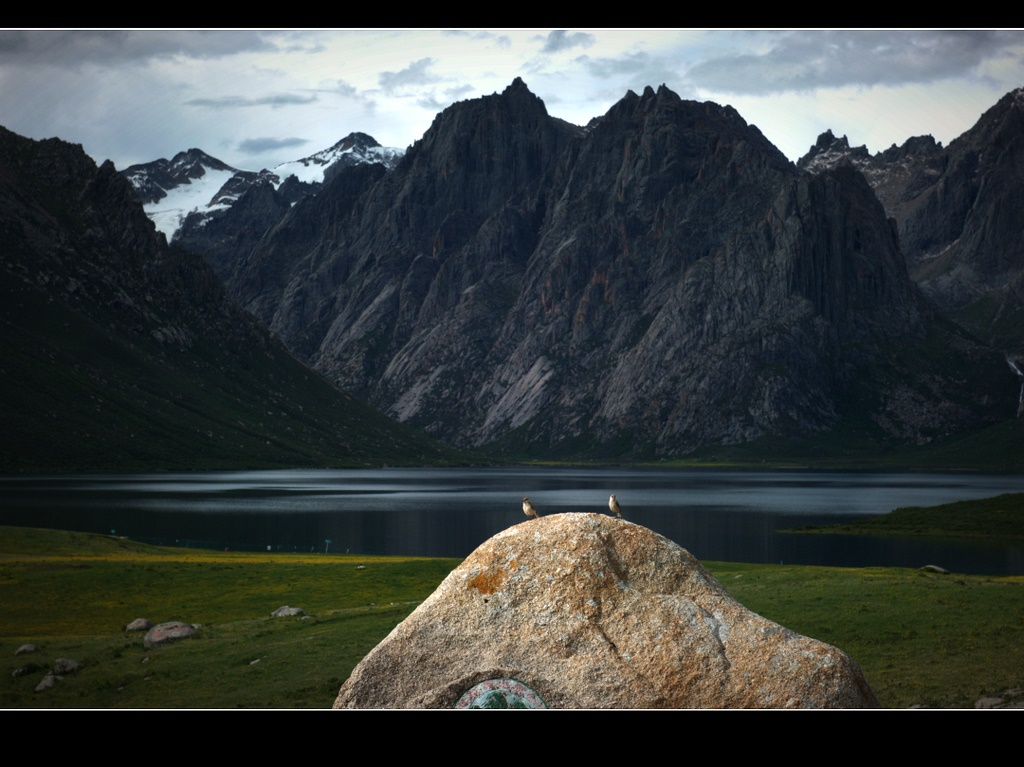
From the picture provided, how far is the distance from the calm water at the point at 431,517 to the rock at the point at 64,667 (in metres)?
56.2

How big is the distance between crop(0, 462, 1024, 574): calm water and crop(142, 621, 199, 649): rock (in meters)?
49.5

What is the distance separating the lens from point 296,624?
4059cm

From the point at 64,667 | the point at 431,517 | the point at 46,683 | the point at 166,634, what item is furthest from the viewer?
the point at 431,517

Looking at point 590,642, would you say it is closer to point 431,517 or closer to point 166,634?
point 166,634

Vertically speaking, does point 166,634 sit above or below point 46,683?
below

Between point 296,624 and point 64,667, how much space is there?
10.9m

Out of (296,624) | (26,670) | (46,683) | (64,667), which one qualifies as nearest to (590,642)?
(46,683)

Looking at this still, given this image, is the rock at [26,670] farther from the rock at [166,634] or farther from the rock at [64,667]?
the rock at [166,634]

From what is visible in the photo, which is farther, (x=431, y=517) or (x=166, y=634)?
(x=431, y=517)

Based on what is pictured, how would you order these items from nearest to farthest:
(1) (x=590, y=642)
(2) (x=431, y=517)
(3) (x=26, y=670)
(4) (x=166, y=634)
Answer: (1) (x=590, y=642) < (3) (x=26, y=670) < (4) (x=166, y=634) < (2) (x=431, y=517)

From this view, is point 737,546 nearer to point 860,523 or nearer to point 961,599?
point 860,523

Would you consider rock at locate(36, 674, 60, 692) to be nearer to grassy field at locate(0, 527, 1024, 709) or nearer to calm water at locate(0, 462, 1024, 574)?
grassy field at locate(0, 527, 1024, 709)

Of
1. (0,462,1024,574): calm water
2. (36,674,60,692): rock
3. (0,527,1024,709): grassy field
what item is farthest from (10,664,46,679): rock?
(0,462,1024,574): calm water
